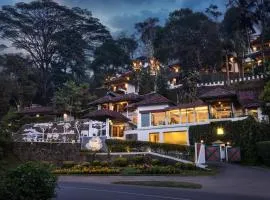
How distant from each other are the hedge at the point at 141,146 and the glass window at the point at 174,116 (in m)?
11.4

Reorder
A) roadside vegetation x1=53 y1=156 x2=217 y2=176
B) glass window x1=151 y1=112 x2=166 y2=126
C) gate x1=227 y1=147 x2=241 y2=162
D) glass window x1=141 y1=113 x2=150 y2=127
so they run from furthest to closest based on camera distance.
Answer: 1. glass window x1=141 y1=113 x2=150 y2=127
2. glass window x1=151 y1=112 x2=166 y2=126
3. gate x1=227 y1=147 x2=241 y2=162
4. roadside vegetation x1=53 y1=156 x2=217 y2=176

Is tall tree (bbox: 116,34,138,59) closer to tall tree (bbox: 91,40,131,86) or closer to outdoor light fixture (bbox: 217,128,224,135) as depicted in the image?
tall tree (bbox: 91,40,131,86)

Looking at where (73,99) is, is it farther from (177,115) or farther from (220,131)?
(220,131)

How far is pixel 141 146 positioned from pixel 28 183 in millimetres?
30482

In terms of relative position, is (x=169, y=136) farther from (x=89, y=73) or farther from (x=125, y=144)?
(x=89, y=73)

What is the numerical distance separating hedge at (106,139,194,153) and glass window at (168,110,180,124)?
11406 mm

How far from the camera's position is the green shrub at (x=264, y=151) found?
35125 mm

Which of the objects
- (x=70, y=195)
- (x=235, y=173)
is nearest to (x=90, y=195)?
(x=70, y=195)

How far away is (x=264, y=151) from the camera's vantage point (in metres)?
35.6

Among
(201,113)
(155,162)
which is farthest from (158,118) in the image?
(155,162)

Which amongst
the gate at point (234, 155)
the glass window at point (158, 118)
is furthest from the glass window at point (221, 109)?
the gate at point (234, 155)

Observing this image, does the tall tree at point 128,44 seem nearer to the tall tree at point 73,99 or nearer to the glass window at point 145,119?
the tall tree at point 73,99

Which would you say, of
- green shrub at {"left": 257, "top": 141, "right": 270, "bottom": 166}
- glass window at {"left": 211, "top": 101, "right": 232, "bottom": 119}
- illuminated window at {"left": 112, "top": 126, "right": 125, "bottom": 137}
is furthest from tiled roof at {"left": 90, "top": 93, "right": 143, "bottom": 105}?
green shrub at {"left": 257, "top": 141, "right": 270, "bottom": 166}

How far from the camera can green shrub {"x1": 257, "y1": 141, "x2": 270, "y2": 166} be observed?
35125 mm
